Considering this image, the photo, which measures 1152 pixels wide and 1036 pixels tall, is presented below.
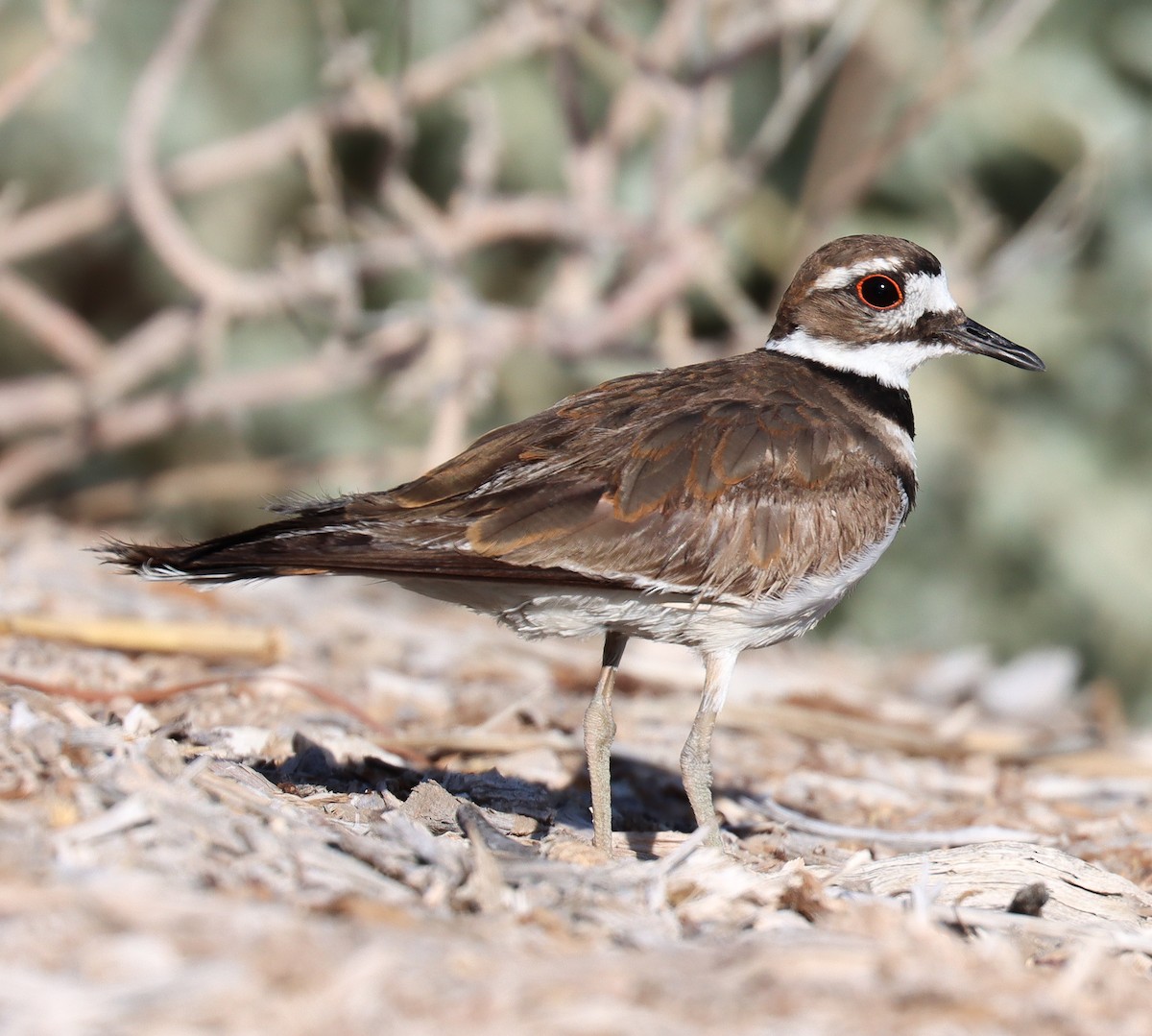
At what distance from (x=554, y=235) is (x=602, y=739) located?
425cm

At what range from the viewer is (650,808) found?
4.72 metres

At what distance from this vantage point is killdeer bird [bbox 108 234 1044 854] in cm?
356

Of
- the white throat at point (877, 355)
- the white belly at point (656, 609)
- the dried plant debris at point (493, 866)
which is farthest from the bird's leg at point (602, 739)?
the white throat at point (877, 355)

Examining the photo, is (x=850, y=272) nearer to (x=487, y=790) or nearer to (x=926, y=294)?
(x=926, y=294)

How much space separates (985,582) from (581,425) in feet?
17.2

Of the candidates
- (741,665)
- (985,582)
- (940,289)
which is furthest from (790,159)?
(940,289)

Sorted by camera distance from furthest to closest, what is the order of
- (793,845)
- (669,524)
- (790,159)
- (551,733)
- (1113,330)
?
(790,159) < (1113,330) < (551,733) < (793,845) < (669,524)

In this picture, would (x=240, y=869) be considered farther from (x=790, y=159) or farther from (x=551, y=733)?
(x=790, y=159)

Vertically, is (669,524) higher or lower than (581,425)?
lower

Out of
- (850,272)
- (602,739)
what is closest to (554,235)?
(850,272)

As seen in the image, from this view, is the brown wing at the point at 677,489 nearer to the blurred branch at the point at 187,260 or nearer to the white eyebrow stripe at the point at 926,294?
the white eyebrow stripe at the point at 926,294

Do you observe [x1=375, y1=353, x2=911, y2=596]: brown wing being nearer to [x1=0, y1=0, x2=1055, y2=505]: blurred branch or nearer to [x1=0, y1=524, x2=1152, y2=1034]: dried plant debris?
[x1=0, y1=524, x2=1152, y2=1034]: dried plant debris

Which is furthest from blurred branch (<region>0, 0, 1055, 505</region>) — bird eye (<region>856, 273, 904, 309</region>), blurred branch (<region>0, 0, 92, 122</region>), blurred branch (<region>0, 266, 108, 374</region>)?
bird eye (<region>856, 273, 904, 309</region>)

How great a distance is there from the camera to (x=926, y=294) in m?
4.58
